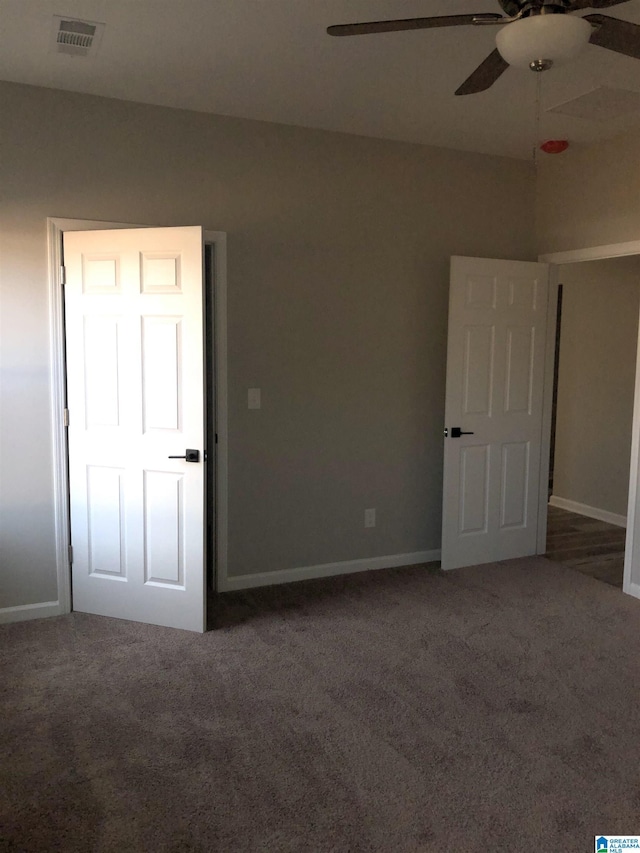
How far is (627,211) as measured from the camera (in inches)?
163

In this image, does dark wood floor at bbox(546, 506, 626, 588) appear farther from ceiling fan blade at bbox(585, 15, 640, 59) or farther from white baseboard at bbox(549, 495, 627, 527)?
ceiling fan blade at bbox(585, 15, 640, 59)

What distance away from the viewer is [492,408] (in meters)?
4.62

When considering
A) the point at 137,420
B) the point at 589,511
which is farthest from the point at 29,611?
the point at 589,511

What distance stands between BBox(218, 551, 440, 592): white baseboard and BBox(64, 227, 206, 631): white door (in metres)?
0.61

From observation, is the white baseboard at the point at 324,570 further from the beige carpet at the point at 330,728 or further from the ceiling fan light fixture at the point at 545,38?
the ceiling fan light fixture at the point at 545,38

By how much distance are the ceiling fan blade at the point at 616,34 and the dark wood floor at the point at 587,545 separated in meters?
3.22

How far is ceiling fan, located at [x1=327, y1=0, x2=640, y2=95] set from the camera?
6.00 feet

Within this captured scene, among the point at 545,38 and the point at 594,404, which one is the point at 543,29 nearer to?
the point at 545,38

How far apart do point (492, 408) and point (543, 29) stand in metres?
3.00

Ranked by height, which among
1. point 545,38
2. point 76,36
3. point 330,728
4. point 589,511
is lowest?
point 330,728

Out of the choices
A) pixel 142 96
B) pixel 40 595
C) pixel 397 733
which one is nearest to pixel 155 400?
pixel 40 595

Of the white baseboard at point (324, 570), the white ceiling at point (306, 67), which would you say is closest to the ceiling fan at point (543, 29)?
the white ceiling at point (306, 67)

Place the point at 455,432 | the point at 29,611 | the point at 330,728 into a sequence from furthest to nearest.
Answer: the point at 455,432 → the point at 29,611 → the point at 330,728

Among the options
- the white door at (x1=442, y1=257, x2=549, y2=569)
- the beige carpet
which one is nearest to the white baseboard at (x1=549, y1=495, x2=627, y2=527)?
the white door at (x1=442, y1=257, x2=549, y2=569)
